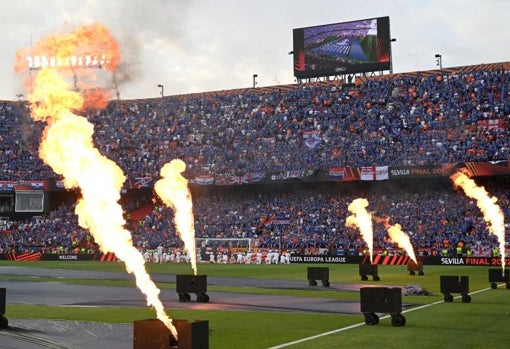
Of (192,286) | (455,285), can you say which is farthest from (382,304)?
(192,286)

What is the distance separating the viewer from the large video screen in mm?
70562

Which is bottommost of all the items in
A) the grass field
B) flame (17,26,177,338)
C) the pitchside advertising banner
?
the grass field

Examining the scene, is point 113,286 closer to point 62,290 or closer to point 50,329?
point 62,290

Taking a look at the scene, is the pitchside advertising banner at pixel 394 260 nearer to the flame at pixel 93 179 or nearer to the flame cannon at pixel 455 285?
the flame cannon at pixel 455 285

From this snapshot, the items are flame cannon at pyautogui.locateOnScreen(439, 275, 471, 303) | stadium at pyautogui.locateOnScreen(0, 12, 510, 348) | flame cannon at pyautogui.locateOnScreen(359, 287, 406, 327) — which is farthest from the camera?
stadium at pyautogui.locateOnScreen(0, 12, 510, 348)

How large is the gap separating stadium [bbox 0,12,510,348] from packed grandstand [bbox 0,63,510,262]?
0.17 m

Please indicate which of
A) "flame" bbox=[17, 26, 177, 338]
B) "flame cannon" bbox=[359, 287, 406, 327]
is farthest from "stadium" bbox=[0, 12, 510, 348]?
"flame" bbox=[17, 26, 177, 338]

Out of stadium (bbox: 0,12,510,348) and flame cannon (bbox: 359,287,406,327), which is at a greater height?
stadium (bbox: 0,12,510,348)

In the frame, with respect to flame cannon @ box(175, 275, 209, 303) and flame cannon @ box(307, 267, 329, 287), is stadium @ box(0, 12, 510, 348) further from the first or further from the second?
Answer: flame cannon @ box(175, 275, 209, 303)

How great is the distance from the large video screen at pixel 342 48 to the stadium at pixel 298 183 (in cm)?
15

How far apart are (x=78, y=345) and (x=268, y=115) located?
61018mm

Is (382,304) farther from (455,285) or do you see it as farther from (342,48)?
(342,48)

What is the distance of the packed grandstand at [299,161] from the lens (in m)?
59.1

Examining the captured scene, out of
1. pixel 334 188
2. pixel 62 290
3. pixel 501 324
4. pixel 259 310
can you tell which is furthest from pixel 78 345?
pixel 334 188
